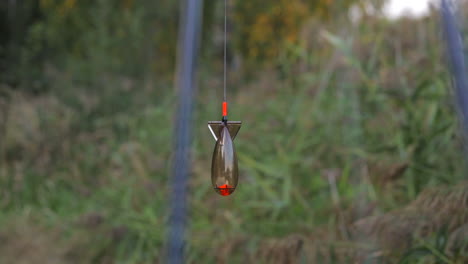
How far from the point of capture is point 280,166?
10.7 ft

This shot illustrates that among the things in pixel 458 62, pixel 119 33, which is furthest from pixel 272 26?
pixel 458 62

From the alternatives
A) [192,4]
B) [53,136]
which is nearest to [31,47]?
[53,136]

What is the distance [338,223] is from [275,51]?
4168 millimetres

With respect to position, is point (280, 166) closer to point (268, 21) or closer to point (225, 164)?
point (225, 164)

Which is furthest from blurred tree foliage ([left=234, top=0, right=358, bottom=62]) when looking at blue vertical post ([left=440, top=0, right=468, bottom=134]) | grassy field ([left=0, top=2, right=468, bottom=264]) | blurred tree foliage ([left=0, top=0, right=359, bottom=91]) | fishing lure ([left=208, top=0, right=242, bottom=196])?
fishing lure ([left=208, top=0, right=242, bottom=196])

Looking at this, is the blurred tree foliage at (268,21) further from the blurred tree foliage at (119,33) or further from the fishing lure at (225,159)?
the fishing lure at (225,159)

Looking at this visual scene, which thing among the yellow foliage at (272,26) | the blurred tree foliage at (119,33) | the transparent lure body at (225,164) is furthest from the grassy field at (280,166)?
the yellow foliage at (272,26)

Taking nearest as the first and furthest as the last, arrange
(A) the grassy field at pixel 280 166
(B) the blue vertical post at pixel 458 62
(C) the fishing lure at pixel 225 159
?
(C) the fishing lure at pixel 225 159
(B) the blue vertical post at pixel 458 62
(A) the grassy field at pixel 280 166

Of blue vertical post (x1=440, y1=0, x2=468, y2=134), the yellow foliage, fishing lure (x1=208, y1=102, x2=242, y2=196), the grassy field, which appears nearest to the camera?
fishing lure (x1=208, y1=102, x2=242, y2=196)

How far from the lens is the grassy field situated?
234cm

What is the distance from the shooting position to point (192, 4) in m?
1.41

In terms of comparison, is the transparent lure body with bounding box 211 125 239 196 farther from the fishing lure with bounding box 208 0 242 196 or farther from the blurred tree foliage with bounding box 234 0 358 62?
the blurred tree foliage with bounding box 234 0 358 62

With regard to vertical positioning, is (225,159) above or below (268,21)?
below

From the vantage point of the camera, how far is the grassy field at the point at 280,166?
2.34 m
